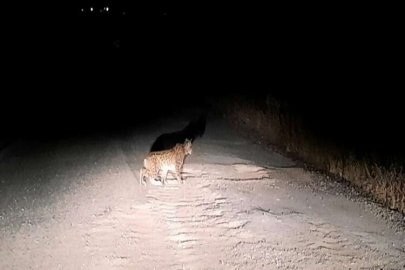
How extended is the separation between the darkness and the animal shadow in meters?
2.17

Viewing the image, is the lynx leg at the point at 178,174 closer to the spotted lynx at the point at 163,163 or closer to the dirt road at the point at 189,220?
the spotted lynx at the point at 163,163

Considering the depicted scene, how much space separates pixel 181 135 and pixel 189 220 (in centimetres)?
728

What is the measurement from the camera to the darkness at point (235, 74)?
48.9 feet

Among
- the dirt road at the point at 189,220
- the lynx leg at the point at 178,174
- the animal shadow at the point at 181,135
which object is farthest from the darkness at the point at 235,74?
the lynx leg at the point at 178,174

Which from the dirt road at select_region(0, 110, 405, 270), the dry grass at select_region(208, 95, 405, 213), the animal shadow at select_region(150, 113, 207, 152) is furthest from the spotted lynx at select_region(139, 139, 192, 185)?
the dry grass at select_region(208, 95, 405, 213)

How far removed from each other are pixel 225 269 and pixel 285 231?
60.9 inches

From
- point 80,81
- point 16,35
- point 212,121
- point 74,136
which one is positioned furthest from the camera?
point 16,35

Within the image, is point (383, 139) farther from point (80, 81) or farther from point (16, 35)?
point (16, 35)

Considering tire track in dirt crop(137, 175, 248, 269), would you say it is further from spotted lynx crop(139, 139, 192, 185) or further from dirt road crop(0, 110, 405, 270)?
spotted lynx crop(139, 139, 192, 185)

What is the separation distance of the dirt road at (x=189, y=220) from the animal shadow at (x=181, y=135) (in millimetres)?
1370

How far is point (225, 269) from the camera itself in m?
6.86

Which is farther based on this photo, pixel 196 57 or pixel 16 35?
pixel 16 35

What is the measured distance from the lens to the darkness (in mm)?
14905

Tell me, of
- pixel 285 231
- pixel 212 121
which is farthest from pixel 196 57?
pixel 285 231
